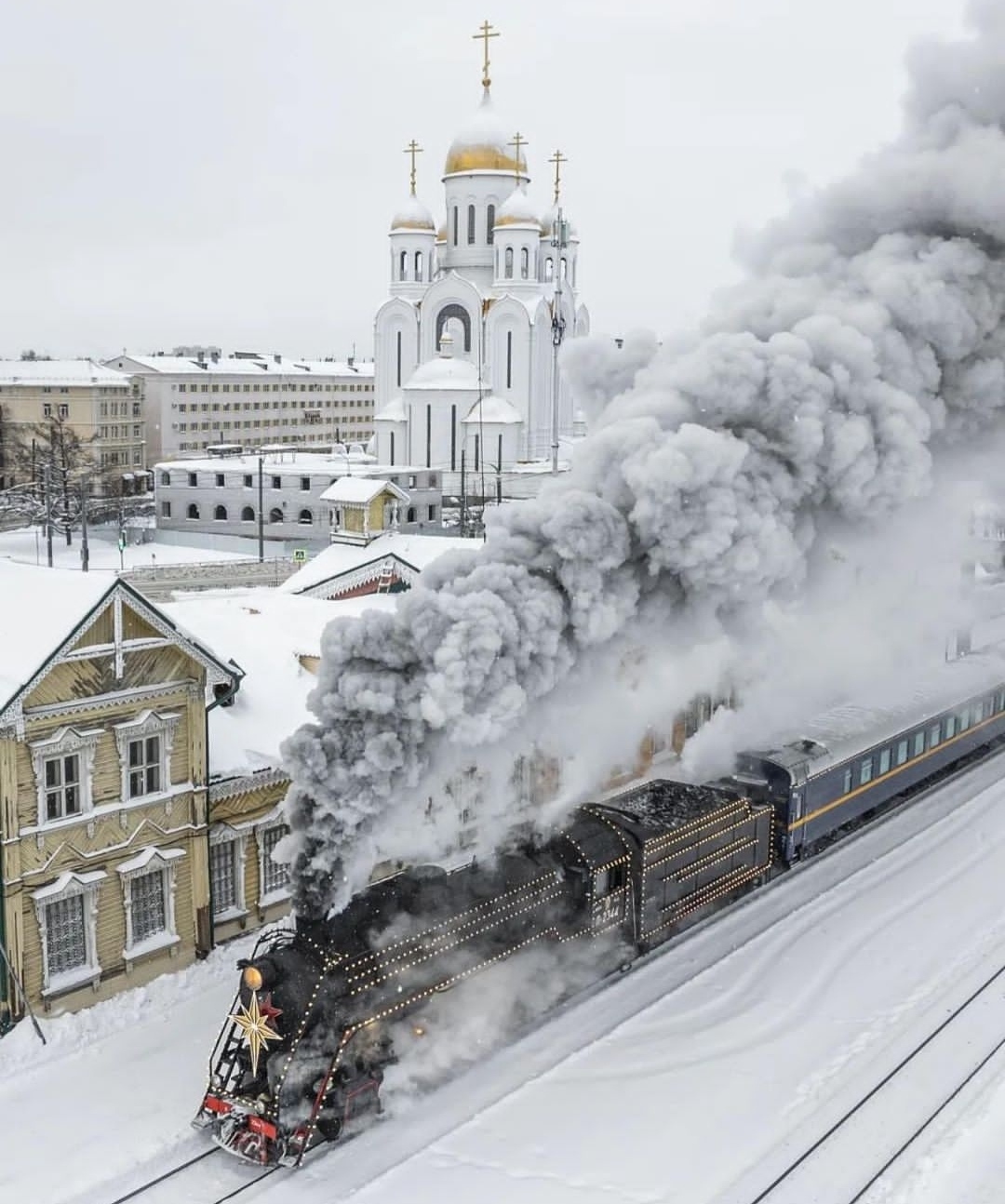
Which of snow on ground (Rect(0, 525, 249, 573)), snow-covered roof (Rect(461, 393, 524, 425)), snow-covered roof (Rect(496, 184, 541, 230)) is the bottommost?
snow on ground (Rect(0, 525, 249, 573))

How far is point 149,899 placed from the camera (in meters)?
18.9

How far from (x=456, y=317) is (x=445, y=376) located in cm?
675

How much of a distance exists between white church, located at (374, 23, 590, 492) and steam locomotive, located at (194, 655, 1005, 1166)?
47.5 meters

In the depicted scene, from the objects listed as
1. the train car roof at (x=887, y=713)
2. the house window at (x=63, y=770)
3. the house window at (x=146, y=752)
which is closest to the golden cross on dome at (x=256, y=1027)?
the house window at (x=63, y=770)

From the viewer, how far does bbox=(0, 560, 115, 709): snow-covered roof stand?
16906 millimetres

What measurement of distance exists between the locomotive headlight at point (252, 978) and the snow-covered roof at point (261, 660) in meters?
5.84

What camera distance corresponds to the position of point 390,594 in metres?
29.8

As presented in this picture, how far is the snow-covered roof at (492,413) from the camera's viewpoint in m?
70.6

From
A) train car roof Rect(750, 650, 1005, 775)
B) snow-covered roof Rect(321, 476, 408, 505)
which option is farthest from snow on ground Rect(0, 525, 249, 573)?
train car roof Rect(750, 650, 1005, 775)

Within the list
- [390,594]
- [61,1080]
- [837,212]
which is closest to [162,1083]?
[61,1080]

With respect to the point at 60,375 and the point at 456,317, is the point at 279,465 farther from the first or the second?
the point at 60,375

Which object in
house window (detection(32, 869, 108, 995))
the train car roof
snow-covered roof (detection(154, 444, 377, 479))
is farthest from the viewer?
snow-covered roof (detection(154, 444, 377, 479))

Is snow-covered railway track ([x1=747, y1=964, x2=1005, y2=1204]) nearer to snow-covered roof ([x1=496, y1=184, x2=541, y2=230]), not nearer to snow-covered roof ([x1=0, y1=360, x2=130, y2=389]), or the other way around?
snow-covered roof ([x1=496, y1=184, x2=541, y2=230])

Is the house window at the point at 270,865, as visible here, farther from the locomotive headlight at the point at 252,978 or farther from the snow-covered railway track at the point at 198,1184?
the snow-covered railway track at the point at 198,1184
